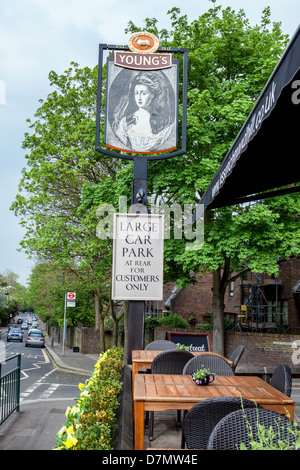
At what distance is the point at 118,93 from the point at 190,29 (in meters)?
12.0

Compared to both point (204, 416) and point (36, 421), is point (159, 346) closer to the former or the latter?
point (36, 421)

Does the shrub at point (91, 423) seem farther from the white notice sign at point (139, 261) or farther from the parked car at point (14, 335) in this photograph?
the parked car at point (14, 335)

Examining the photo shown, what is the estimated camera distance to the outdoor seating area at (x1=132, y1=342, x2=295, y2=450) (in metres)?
2.88

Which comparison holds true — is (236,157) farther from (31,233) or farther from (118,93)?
(31,233)

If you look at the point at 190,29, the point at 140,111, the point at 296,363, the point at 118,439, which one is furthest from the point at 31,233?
the point at 118,439

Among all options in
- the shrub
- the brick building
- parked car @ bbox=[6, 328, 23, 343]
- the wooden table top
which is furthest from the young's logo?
parked car @ bbox=[6, 328, 23, 343]

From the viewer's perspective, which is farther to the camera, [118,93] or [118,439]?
[118,93]

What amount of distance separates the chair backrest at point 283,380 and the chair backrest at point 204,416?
1.66 metres

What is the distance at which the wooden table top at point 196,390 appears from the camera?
430cm

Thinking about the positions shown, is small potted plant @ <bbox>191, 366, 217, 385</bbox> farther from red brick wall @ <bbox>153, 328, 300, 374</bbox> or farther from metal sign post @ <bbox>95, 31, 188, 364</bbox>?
red brick wall @ <bbox>153, 328, 300, 374</bbox>

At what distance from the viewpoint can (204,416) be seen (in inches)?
140

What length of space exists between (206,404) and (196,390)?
1292 mm

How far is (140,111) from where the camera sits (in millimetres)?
8359

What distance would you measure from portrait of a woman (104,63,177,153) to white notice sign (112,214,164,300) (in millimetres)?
2058
